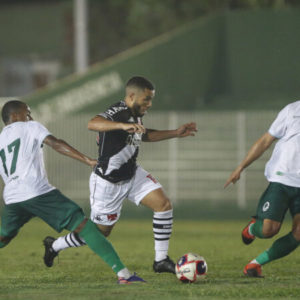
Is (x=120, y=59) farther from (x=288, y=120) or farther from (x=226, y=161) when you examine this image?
(x=288, y=120)

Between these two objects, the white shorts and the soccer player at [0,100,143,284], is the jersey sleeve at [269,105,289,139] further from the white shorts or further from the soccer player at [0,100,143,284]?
the soccer player at [0,100,143,284]

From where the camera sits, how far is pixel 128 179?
9.85m

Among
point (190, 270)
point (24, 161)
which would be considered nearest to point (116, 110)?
point (24, 161)

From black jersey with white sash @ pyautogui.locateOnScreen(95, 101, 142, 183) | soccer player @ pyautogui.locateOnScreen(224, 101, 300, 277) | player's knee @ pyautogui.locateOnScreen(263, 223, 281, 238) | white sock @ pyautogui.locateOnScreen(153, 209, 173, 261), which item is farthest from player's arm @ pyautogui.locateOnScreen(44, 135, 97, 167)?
player's knee @ pyautogui.locateOnScreen(263, 223, 281, 238)

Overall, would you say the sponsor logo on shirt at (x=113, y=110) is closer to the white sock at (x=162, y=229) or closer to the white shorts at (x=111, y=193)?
the white shorts at (x=111, y=193)

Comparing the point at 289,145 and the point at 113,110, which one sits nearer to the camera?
the point at 289,145

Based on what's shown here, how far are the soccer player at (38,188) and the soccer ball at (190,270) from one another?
511 millimetres

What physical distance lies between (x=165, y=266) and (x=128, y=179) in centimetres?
103

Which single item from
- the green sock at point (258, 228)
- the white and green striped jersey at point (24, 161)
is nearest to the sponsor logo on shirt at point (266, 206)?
the green sock at point (258, 228)

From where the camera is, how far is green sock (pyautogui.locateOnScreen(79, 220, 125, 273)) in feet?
28.2

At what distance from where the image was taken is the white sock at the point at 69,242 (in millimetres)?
9781

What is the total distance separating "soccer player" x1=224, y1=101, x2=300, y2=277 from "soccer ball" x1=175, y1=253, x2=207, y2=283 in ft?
2.57

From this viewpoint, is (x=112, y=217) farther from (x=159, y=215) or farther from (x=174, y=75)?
(x=174, y=75)

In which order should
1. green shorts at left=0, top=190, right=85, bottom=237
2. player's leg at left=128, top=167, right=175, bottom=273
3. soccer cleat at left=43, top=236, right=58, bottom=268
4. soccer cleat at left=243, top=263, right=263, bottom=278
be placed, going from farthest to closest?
soccer cleat at left=43, top=236, right=58, bottom=268 < player's leg at left=128, top=167, right=175, bottom=273 < soccer cleat at left=243, top=263, right=263, bottom=278 < green shorts at left=0, top=190, right=85, bottom=237
